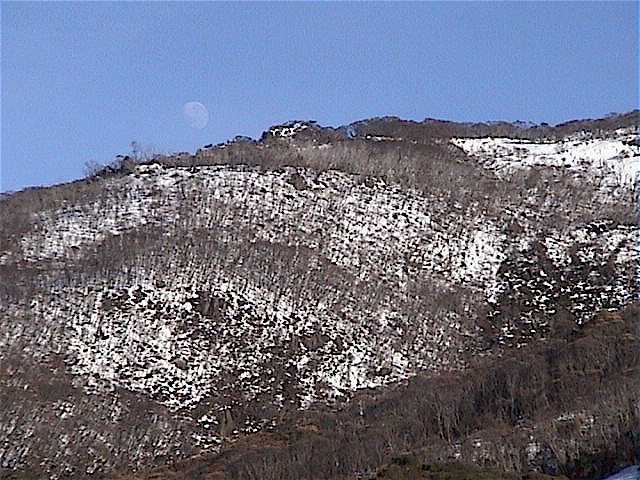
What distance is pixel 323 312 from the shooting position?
115 ft

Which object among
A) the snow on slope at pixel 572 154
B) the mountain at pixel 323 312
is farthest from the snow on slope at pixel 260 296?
the snow on slope at pixel 572 154

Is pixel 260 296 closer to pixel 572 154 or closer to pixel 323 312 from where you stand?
pixel 323 312

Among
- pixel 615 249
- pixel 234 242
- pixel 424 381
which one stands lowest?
pixel 424 381

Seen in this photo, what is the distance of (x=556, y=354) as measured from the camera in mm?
27562

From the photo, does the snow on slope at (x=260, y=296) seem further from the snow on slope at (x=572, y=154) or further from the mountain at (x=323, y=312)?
the snow on slope at (x=572, y=154)

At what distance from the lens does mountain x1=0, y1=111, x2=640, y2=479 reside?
78.8 ft

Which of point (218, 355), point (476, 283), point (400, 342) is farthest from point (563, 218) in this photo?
point (218, 355)

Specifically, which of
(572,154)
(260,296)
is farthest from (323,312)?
(572,154)

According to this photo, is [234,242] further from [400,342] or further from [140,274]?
[400,342]

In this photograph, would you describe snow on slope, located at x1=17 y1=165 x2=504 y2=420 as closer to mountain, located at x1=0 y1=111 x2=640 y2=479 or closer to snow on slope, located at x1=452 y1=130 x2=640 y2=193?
mountain, located at x1=0 y1=111 x2=640 y2=479

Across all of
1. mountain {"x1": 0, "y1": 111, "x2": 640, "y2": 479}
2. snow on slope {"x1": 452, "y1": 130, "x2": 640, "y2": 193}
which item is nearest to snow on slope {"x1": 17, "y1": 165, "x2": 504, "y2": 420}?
mountain {"x1": 0, "y1": 111, "x2": 640, "y2": 479}

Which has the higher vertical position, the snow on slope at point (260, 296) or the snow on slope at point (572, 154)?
the snow on slope at point (572, 154)

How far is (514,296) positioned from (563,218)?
730 centimetres

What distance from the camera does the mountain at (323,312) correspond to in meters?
24.0
